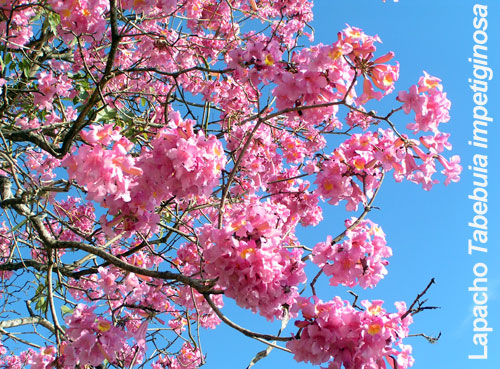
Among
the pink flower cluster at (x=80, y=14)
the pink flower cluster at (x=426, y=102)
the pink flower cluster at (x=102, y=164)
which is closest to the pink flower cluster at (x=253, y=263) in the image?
the pink flower cluster at (x=102, y=164)

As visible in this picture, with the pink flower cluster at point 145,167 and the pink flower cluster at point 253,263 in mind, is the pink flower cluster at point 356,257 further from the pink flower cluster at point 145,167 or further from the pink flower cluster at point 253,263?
the pink flower cluster at point 145,167

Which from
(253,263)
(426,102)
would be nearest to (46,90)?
(253,263)

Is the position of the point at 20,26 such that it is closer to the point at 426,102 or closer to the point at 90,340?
the point at 90,340

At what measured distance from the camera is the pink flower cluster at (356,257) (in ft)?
5.34

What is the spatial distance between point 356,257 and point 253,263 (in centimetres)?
42

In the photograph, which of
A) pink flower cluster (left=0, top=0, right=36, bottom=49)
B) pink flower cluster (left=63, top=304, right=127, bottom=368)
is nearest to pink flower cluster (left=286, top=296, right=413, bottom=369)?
pink flower cluster (left=63, top=304, right=127, bottom=368)

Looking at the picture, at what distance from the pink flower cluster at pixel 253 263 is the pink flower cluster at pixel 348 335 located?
9cm

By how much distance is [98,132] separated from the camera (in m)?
1.45

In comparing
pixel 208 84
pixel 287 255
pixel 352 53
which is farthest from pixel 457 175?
pixel 208 84

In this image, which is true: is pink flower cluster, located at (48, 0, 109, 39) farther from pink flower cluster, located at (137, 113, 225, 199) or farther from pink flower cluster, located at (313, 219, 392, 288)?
pink flower cluster, located at (313, 219, 392, 288)

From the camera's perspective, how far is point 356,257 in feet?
5.31

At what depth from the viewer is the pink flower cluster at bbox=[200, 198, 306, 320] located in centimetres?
141

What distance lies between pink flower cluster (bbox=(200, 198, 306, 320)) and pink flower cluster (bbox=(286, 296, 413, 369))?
0.09 metres

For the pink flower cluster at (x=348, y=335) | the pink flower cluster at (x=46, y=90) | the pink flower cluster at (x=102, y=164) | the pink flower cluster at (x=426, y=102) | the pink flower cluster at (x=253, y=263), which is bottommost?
the pink flower cluster at (x=348, y=335)
